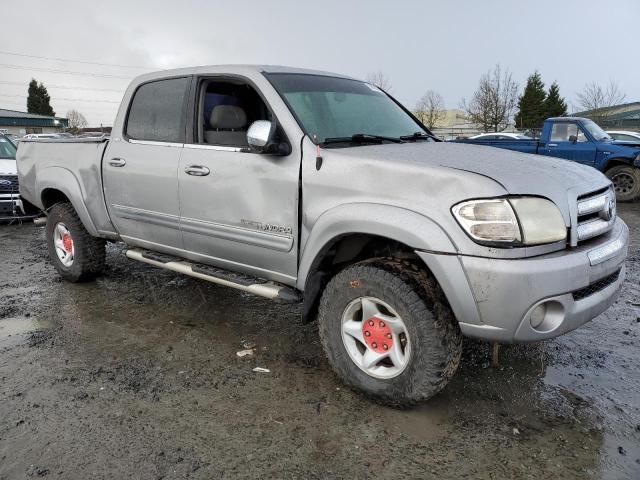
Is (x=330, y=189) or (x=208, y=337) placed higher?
(x=330, y=189)

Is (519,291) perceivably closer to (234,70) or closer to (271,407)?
(271,407)

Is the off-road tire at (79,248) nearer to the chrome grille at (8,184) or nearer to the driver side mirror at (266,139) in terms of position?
the driver side mirror at (266,139)

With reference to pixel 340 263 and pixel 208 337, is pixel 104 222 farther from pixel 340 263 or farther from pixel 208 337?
pixel 340 263

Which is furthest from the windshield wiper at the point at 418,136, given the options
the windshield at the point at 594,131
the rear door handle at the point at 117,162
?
the windshield at the point at 594,131

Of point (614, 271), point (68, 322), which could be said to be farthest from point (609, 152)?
point (68, 322)

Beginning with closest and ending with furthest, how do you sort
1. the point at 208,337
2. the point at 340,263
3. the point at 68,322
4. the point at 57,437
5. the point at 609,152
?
1. the point at 57,437
2. the point at 340,263
3. the point at 208,337
4. the point at 68,322
5. the point at 609,152

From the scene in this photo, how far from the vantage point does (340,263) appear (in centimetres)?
319

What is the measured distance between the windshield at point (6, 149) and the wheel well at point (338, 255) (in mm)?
8942

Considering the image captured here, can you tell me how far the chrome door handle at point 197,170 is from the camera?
357 centimetres

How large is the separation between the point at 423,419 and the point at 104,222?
10.8ft

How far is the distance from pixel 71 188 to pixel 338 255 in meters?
2.99

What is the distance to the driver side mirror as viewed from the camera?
120 inches

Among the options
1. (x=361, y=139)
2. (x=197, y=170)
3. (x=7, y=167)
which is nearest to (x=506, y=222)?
(x=361, y=139)

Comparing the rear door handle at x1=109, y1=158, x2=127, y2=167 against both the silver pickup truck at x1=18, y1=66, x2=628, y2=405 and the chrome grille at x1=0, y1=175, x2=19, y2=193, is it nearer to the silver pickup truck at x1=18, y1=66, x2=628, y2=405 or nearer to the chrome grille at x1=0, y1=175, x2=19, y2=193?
the silver pickup truck at x1=18, y1=66, x2=628, y2=405
